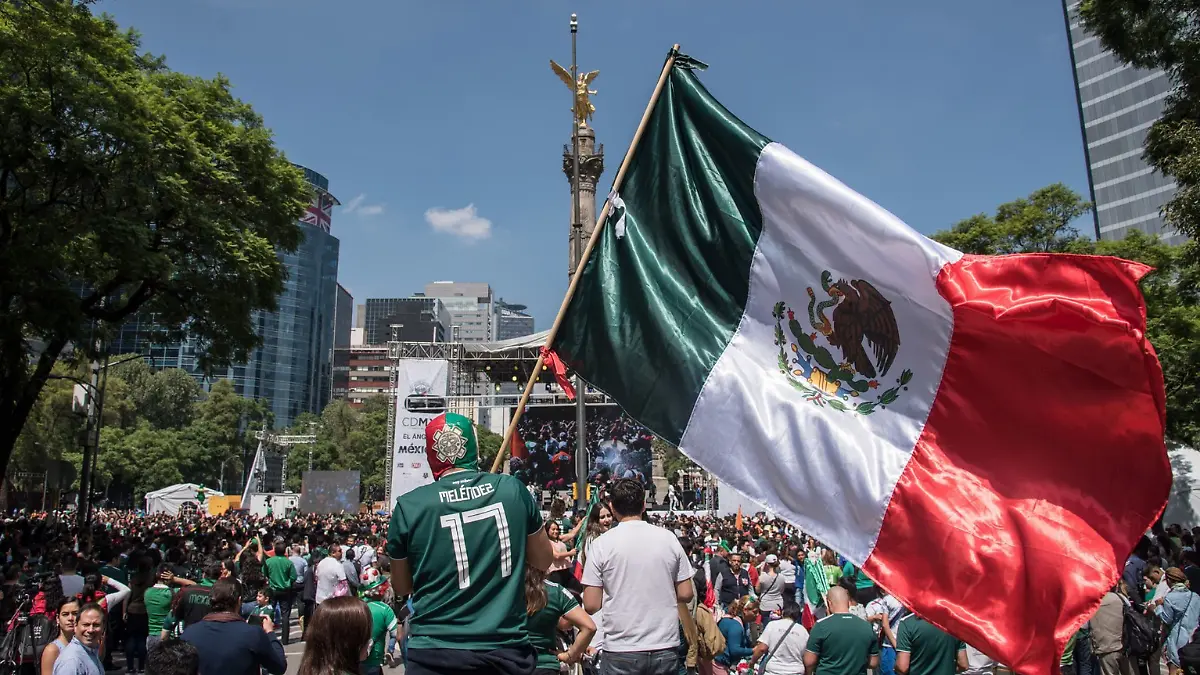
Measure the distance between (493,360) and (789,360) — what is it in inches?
1574

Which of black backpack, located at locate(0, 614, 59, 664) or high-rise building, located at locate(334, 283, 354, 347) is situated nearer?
black backpack, located at locate(0, 614, 59, 664)

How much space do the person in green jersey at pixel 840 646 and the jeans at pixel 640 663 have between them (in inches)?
90.1

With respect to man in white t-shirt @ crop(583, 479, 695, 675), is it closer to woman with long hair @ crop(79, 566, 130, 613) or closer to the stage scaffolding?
woman with long hair @ crop(79, 566, 130, 613)

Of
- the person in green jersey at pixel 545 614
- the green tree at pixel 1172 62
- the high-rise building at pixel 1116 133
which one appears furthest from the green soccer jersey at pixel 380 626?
the high-rise building at pixel 1116 133

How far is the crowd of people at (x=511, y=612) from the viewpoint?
3844mm

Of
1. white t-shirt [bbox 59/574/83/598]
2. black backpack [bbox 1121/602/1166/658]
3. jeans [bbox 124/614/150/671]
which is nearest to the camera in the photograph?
white t-shirt [bbox 59/574/83/598]

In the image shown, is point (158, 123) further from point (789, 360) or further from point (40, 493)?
point (40, 493)

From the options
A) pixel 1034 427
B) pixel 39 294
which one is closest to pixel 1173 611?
pixel 1034 427

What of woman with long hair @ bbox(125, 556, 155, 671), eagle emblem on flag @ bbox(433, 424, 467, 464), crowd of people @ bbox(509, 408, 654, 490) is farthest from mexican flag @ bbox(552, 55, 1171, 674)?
crowd of people @ bbox(509, 408, 654, 490)

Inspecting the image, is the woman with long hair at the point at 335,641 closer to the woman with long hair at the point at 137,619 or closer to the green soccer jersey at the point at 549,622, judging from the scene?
the green soccer jersey at the point at 549,622

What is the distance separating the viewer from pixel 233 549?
17.7m

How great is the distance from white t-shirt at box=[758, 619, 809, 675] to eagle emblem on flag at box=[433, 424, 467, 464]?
4176 millimetres

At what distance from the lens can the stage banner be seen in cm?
3116

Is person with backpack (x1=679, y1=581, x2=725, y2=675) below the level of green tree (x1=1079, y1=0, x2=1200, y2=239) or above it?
below
